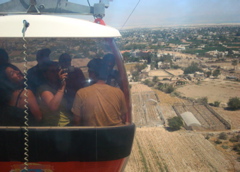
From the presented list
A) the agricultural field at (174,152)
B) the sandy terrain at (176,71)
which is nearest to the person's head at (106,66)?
the agricultural field at (174,152)

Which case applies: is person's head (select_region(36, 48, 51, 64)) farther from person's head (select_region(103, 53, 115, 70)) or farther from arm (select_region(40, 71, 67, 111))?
person's head (select_region(103, 53, 115, 70))

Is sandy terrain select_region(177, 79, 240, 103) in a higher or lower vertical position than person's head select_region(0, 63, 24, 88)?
lower

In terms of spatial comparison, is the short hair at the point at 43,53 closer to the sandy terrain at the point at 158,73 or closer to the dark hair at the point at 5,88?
the dark hair at the point at 5,88

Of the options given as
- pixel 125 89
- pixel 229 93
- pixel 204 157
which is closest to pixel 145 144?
pixel 204 157

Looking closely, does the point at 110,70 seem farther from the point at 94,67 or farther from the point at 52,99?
the point at 52,99

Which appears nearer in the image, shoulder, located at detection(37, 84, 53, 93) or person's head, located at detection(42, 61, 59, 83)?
shoulder, located at detection(37, 84, 53, 93)

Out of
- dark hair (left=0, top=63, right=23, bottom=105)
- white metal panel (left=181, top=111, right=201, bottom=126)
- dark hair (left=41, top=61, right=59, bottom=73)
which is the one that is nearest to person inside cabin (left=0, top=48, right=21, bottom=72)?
dark hair (left=0, top=63, right=23, bottom=105)

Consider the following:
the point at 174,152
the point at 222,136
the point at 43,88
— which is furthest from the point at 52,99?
the point at 222,136
